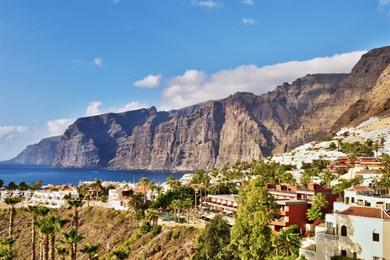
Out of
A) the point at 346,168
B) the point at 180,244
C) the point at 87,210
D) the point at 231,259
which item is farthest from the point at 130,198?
the point at 346,168

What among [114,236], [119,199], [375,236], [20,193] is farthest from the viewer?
[20,193]

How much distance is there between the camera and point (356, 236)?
148ft

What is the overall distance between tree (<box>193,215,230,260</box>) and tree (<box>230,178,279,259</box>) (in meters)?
8.00

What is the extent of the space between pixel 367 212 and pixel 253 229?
15839mm

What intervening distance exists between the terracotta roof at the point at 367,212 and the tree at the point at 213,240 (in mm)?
26999

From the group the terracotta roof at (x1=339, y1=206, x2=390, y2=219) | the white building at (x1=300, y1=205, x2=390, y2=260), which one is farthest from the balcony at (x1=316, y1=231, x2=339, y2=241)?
the terracotta roof at (x1=339, y1=206, x2=390, y2=219)

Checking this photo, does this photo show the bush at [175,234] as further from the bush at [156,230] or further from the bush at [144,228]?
the bush at [144,228]

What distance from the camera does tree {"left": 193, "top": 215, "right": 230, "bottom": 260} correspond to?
2776 inches

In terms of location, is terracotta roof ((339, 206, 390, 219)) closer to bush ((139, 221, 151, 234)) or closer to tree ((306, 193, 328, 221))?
tree ((306, 193, 328, 221))

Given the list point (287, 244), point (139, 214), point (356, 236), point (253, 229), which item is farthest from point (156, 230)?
point (356, 236)

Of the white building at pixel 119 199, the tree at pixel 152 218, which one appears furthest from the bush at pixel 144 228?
the white building at pixel 119 199

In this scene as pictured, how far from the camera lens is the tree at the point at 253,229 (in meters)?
55.6

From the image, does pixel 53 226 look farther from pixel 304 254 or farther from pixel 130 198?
pixel 130 198

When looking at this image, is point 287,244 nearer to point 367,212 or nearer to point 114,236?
point 367,212
